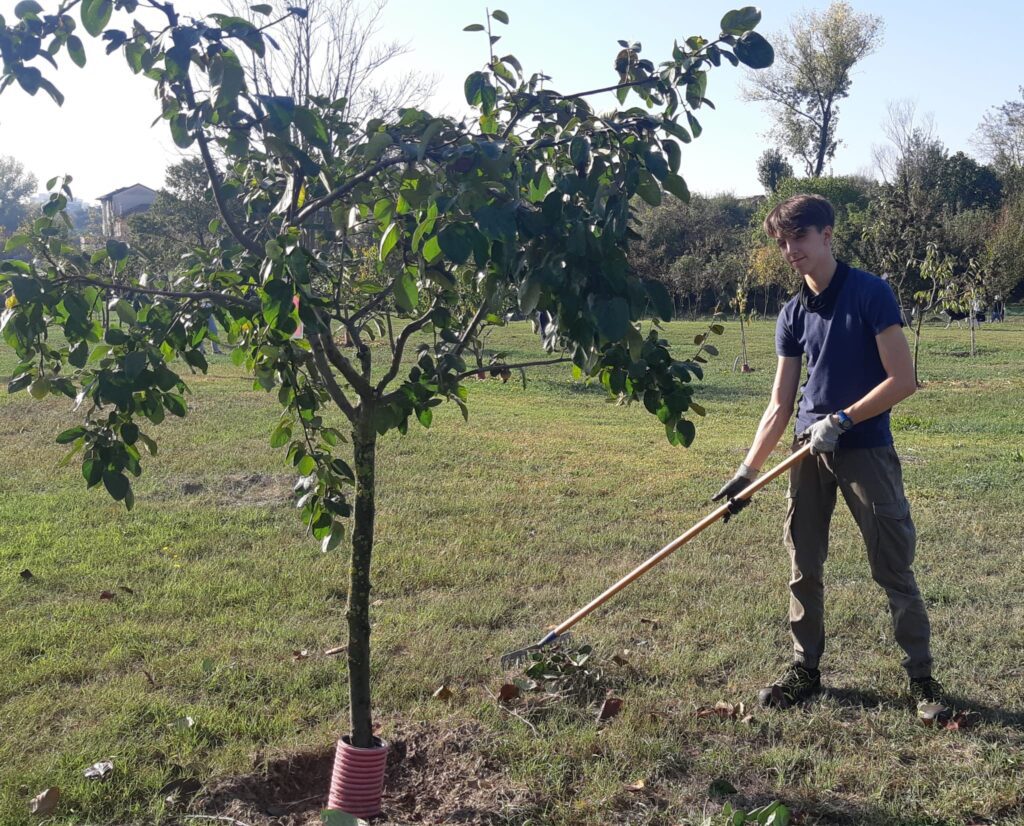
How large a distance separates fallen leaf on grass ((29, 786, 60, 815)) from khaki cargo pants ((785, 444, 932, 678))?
261 centimetres

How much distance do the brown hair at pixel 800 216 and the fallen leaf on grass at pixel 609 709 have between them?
179 cm

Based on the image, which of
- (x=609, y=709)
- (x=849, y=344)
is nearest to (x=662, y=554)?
(x=609, y=709)

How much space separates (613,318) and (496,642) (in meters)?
2.46

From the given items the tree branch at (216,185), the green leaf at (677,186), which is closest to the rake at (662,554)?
the green leaf at (677,186)

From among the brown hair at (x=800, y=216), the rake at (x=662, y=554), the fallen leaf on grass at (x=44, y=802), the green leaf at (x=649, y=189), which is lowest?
the fallen leaf on grass at (x=44, y=802)

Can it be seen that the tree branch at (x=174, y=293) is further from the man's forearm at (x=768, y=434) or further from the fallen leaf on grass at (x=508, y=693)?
the man's forearm at (x=768, y=434)

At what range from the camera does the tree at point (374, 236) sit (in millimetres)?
2090

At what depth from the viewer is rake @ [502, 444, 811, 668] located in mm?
3414

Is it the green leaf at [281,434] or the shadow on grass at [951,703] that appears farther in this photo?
the shadow on grass at [951,703]

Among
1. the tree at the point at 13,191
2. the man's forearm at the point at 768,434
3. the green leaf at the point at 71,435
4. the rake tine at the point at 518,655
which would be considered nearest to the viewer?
the green leaf at the point at 71,435

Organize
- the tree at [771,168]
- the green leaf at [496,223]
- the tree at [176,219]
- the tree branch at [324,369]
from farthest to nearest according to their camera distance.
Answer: the tree at [771,168]
the tree at [176,219]
the tree branch at [324,369]
the green leaf at [496,223]

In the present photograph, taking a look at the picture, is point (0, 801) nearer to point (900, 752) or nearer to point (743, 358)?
point (900, 752)

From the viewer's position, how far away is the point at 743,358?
18.6 metres

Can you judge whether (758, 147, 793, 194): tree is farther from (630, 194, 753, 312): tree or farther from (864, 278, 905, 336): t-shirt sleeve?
(864, 278, 905, 336): t-shirt sleeve
